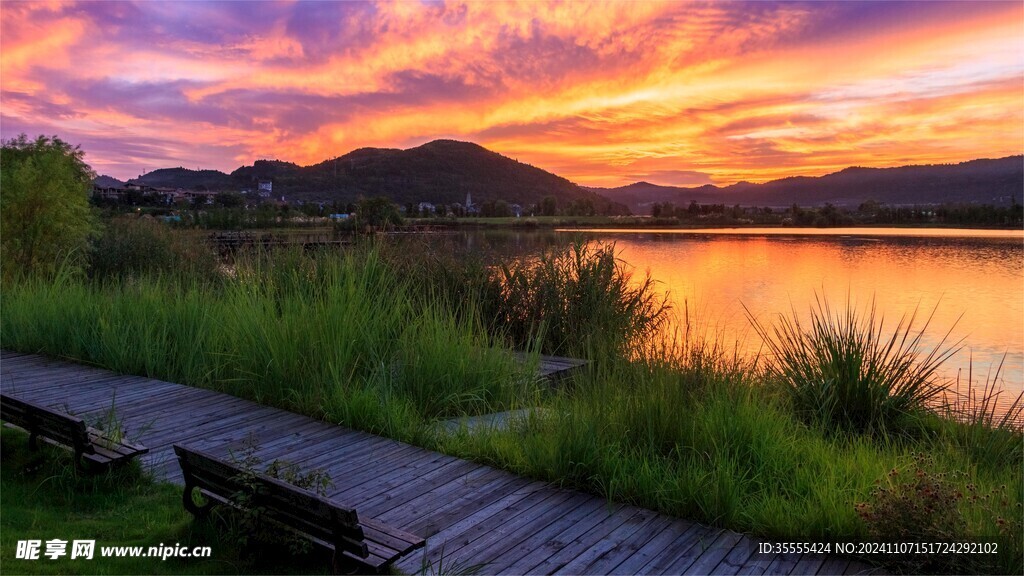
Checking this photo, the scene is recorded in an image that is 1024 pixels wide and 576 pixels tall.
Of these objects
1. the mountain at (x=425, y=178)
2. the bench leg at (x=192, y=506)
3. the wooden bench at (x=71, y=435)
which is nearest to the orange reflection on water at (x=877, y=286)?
the bench leg at (x=192, y=506)

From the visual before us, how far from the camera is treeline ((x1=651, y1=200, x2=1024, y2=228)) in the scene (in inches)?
1951

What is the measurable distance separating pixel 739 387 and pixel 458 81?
18106 millimetres

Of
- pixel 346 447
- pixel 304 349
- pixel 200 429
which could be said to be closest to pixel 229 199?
pixel 304 349

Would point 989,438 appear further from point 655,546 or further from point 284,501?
point 284,501

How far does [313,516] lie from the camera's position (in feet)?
8.87

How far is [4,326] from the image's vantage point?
8445mm

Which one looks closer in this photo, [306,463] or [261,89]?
[306,463]

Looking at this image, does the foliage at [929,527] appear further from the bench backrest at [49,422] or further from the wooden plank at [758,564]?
the bench backrest at [49,422]

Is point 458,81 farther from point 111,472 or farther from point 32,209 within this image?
point 111,472

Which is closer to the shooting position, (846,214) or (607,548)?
(607,548)

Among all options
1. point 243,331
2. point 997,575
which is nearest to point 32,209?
point 243,331

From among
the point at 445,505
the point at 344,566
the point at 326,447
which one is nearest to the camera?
the point at 344,566

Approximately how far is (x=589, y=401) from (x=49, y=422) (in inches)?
154

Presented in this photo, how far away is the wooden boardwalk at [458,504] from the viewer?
2.94m
